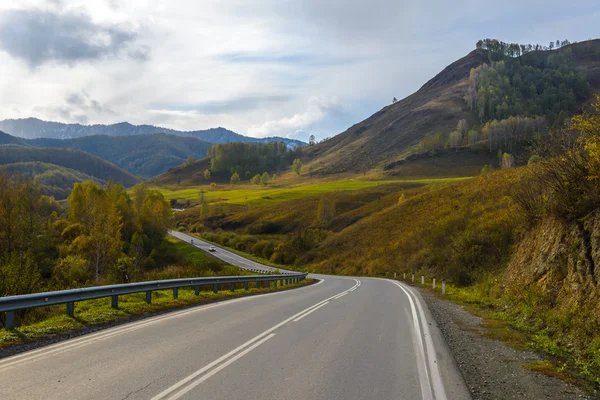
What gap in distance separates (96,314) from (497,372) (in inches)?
380

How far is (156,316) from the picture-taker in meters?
12.8

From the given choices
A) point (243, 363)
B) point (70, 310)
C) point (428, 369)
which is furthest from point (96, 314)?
point (428, 369)

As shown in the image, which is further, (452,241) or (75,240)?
(75,240)

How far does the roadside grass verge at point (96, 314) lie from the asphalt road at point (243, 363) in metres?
0.79

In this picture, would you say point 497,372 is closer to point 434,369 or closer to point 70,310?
point 434,369

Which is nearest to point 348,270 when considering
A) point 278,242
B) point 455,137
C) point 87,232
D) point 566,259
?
point 278,242

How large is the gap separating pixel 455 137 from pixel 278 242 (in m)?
142

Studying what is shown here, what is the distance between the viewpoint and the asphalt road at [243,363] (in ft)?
19.5

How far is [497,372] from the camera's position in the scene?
7.32 meters

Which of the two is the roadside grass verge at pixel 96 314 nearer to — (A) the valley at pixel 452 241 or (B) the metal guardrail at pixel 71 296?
(B) the metal guardrail at pixel 71 296

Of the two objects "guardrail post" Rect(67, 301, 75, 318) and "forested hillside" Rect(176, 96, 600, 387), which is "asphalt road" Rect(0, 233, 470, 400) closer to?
"guardrail post" Rect(67, 301, 75, 318)

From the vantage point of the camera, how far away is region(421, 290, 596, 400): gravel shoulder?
6195 mm

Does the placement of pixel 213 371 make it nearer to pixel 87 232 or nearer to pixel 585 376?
pixel 585 376

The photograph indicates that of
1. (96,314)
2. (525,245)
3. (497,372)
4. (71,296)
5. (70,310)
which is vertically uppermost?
(525,245)
